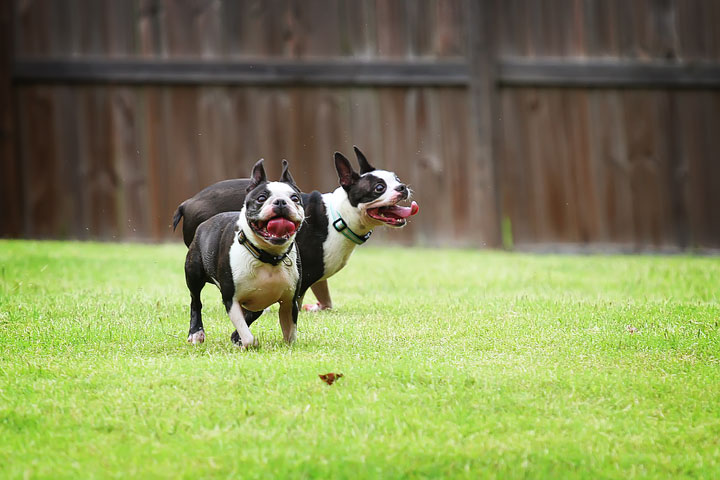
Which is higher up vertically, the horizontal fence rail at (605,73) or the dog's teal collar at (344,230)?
the horizontal fence rail at (605,73)

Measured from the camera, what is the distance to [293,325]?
5.69 metres

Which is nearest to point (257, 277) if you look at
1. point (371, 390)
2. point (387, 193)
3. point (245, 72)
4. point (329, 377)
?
point (329, 377)

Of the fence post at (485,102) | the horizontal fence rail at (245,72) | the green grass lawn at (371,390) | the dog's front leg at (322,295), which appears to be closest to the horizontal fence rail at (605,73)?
the fence post at (485,102)

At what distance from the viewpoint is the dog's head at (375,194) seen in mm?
6461

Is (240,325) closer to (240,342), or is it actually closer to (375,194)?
(240,342)

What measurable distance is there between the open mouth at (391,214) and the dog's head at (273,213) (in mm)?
1111

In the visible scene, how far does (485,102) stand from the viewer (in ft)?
35.8

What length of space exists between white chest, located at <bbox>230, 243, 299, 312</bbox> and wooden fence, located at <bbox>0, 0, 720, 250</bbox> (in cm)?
515

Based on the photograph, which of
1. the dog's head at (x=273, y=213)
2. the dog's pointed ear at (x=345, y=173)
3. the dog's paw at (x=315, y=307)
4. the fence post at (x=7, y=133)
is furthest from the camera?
the fence post at (x=7, y=133)

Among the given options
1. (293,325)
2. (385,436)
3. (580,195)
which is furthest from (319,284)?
(580,195)

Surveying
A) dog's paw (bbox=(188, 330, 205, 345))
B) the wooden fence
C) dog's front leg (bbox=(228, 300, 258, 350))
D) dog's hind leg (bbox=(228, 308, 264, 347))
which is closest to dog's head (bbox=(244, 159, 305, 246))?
A: dog's front leg (bbox=(228, 300, 258, 350))

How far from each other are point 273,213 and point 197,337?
1.02 meters

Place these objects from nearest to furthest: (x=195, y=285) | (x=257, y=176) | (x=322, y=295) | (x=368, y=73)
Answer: (x=257, y=176) → (x=195, y=285) → (x=322, y=295) → (x=368, y=73)

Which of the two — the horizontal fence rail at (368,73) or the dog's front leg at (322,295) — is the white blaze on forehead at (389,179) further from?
the horizontal fence rail at (368,73)
